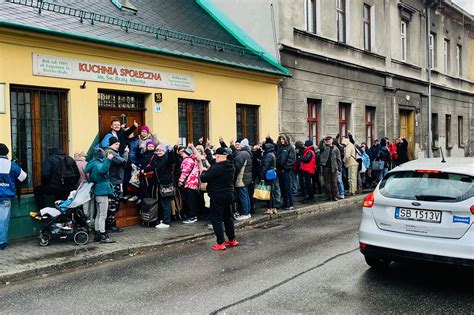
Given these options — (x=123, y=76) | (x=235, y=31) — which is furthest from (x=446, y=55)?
(x=123, y=76)

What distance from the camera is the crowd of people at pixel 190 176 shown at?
827 centimetres

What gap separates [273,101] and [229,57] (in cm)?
234

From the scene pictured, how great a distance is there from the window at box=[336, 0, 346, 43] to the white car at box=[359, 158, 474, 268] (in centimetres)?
1336

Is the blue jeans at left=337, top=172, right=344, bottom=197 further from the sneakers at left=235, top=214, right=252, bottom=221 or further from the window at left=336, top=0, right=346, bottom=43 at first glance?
the window at left=336, top=0, right=346, bottom=43

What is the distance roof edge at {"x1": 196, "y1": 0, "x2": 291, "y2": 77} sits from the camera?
49.3ft

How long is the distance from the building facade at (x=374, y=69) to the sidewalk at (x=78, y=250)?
709 centimetres

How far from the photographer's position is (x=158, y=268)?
23.1ft

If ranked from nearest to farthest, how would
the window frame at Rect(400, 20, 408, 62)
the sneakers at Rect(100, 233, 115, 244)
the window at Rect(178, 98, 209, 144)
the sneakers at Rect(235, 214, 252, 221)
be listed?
1. the sneakers at Rect(100, 233, 115, 244)
2. the sneakers at Rect(235, 214, 252, 221)
3. the window at Rect(178, 98, 209, 144)
4. the window frame at Rect(400, 20, 408, 62)

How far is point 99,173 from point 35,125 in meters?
1.86

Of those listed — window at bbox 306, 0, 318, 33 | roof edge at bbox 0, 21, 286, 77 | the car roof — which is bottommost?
the car roof

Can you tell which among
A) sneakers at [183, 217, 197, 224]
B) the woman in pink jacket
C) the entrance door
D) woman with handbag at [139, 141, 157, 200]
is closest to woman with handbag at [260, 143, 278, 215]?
the woman in pink jacket

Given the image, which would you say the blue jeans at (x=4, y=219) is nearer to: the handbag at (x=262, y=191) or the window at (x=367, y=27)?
the handbag at (x=262, y=191)

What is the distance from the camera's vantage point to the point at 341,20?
18875 mm

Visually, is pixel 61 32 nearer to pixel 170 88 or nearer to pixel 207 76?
pixel 170 88
